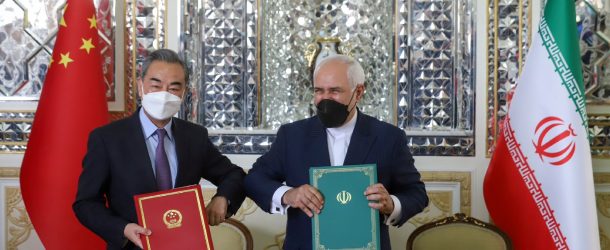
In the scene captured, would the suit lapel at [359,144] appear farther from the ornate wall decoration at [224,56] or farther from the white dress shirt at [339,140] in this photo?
the ornate wall decoration at [224,56]

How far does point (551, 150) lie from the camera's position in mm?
3652

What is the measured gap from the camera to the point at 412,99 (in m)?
4.52

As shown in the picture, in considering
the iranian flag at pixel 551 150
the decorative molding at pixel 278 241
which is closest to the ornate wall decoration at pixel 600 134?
the iranian flag at pixel 551 150

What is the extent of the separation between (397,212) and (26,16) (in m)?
3.19

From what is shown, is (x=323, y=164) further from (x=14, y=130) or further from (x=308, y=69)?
(x=14, y=130)

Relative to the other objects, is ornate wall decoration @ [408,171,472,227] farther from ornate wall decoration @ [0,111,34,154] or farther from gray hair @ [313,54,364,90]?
ornate wall decoration @ [0,111,34,154]

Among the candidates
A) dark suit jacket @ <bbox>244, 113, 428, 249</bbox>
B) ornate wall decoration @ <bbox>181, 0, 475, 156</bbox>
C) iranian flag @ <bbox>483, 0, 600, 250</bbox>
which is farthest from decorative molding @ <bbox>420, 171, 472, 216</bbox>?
dark suit jacket @ <bbox>244, 113, 428, 249</bbox>

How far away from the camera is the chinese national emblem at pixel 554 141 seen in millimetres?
3611

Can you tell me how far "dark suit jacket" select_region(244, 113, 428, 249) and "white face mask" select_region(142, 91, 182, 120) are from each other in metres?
0.50

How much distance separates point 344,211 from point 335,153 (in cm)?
38

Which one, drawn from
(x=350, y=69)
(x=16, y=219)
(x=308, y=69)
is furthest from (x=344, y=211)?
(x=16, y=219)

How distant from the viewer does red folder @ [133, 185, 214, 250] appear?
223 cm

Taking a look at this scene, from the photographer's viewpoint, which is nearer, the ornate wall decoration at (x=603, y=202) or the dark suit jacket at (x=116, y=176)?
the dark suit jacket at (x=116, y=176)

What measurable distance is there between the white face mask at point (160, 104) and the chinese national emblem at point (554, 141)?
2.13 meters
